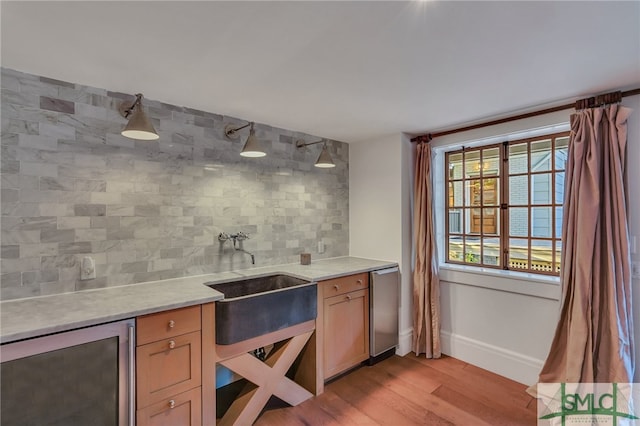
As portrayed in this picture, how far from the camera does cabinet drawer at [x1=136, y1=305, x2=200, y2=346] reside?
5.38 ft

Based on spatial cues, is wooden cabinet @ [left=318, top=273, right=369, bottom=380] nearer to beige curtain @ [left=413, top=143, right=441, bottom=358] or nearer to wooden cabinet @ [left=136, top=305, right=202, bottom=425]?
beige curtain @ [left=413, top=143, right=441, bottom=358]

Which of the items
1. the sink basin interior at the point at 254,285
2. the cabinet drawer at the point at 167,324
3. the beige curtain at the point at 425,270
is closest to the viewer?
the cabinet drawer at the point at 167,324

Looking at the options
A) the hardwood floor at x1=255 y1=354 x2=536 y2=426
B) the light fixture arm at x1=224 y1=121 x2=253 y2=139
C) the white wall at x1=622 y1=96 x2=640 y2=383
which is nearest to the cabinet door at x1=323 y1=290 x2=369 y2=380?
the hardwood floor at x1=255 y1=354 x2=536 y2=426

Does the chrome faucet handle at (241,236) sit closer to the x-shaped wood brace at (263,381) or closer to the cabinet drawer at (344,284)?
the cabinet drawer at (344,284)

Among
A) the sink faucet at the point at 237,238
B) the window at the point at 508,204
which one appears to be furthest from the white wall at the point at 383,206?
the sink faucet at the point at 237,238

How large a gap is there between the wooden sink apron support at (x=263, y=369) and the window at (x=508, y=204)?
6.00 ft

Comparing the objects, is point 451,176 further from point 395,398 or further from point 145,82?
point 145,82

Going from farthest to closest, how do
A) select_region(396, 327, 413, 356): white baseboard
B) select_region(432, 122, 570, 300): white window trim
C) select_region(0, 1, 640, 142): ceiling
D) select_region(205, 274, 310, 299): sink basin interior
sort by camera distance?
1. select_region(396, 327, 413, 356): white baseboard
2. select_region(432, 122, 570, 300): white window trim
3. select_region(205, 274, 310, 299): sink basin interior
4. select_region(0, 1, 640, 142): ceiling

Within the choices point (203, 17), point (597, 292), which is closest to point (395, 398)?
point (597, 292)

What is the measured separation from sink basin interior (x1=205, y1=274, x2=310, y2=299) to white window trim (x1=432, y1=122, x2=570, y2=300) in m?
1.55

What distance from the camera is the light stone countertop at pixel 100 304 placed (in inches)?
54.8

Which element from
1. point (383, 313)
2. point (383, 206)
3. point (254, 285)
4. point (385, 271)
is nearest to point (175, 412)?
point (254, 285)

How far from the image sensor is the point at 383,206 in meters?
3.28

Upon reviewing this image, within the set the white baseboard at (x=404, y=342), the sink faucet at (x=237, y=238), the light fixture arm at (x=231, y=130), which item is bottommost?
the white baseboard at (x=404, y=342)
